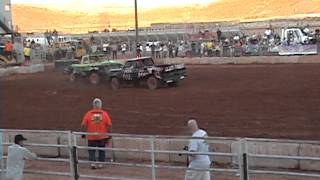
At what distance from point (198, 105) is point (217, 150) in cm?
869

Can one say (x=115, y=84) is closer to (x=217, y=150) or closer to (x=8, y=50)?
(x=217, y=150)

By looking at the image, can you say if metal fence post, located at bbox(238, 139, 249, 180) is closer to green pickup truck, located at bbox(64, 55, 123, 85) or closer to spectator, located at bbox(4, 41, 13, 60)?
green pickup truck, located at bbox(64, 55, 123, 85)

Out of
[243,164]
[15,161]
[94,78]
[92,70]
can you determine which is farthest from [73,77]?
[243,164]

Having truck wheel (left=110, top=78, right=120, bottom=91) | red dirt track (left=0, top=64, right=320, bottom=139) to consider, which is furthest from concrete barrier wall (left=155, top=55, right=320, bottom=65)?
truck wheel (left=110, top=78, right=120, bottom=91)

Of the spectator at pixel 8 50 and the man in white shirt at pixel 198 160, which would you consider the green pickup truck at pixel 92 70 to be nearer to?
the spectator at pixel 8 50

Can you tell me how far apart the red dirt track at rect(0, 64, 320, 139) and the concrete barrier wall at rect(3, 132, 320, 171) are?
2.76 metres

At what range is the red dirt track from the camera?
17594 millimetres

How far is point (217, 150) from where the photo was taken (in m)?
13.4

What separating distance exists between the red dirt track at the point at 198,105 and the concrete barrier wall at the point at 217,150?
276 cm

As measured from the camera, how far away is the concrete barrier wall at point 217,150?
12.3 m

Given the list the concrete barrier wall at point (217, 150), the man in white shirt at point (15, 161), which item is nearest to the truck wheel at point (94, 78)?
the concrete barrier wall at point (217, 150)

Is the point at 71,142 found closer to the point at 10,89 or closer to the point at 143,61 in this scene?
the point at 143,61

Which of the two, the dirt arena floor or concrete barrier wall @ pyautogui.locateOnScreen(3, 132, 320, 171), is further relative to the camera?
concrete barrier wall @ pyautogui.locateOnScreen(3, 132, 320, 171)

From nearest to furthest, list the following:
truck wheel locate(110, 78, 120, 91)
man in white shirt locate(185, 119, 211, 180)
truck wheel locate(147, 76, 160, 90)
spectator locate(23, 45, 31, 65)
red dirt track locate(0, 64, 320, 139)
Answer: man in white shirt locate(185, 119, 211, 180)
red dirt track locate(0, 64, 320, 139)
truck wheel locate(147, 76, 160, 90)
truck wheel locate(110, 78, 120, 91)
spectator locate(23, 45, 31, 65)
